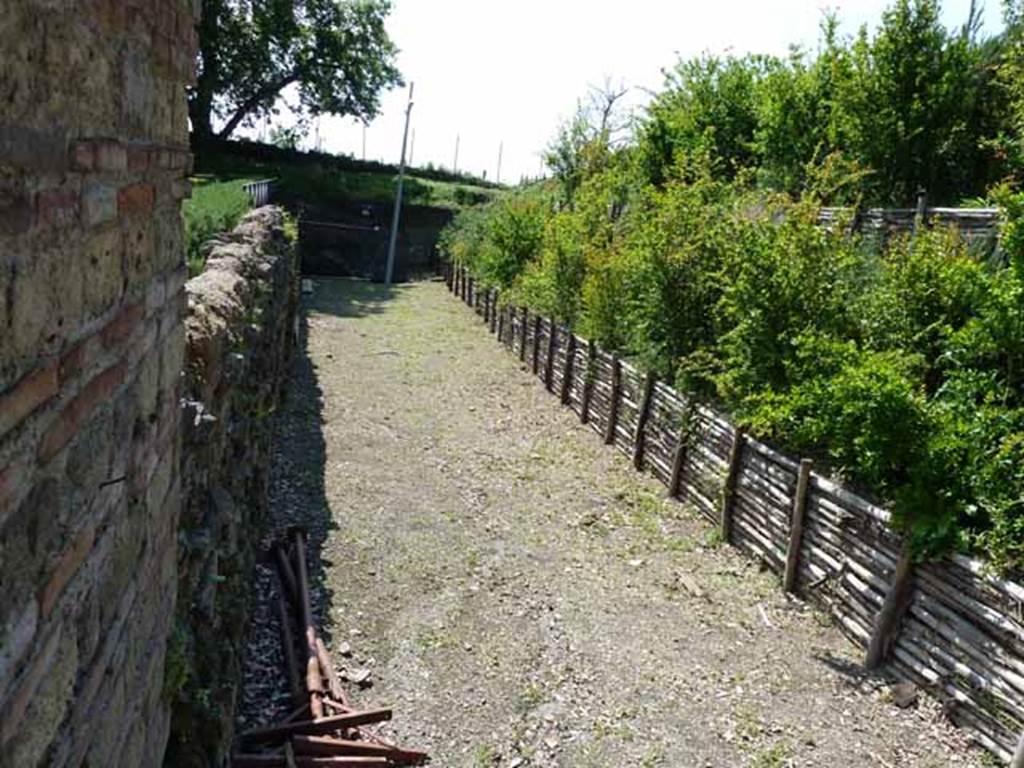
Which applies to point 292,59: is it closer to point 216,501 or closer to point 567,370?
point 567,370

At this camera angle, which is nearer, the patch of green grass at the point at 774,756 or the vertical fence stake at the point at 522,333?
the patch of green grass at the point at 774,756

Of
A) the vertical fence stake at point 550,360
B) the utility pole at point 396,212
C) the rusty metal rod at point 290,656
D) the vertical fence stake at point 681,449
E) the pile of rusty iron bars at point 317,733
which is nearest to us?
the pile of rusty iron bars at point 317,733

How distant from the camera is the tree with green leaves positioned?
107ft

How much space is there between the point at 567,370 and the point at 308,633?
8.16 meters

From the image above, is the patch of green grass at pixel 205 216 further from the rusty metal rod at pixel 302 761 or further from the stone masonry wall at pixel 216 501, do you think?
the rusty metal rod at pixel 302 761

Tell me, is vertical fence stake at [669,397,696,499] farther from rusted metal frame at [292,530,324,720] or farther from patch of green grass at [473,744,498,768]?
patch of green grass at [473,744,498,768]

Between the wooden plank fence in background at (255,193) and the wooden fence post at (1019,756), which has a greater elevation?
the wooden plank fence in background at (255,193)

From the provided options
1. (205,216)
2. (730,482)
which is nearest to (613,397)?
(730,482)

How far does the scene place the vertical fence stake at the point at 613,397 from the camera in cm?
1093

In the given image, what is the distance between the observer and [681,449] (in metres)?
8.98

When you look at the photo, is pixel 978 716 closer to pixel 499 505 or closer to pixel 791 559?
pixel 791 559

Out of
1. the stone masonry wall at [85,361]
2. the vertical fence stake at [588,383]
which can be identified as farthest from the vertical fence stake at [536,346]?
the stone masonry wall at [85,361]

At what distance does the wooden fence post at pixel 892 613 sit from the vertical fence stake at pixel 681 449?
3284mm

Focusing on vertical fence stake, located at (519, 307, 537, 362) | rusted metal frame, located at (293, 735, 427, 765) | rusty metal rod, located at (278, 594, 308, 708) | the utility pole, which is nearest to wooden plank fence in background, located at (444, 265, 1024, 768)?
rusted metal frame, located at (293, 735, 427, 765)
